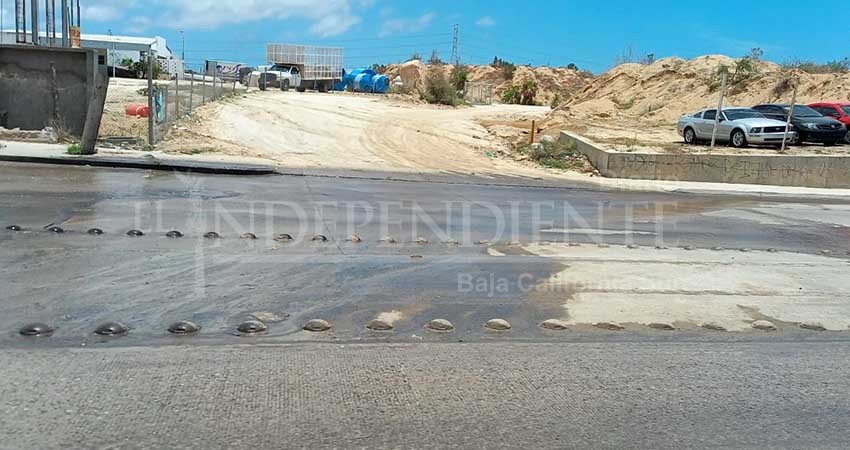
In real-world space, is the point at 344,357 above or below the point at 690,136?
below

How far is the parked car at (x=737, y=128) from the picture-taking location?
27.2m

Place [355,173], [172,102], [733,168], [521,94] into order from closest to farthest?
1. [355,173]
2. [172,102]
3. [733,168]
4. [521,94]

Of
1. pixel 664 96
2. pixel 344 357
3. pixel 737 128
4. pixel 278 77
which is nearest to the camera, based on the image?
pixel 344 357

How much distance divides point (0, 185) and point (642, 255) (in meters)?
10.4

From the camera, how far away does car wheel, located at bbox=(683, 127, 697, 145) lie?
96.2 feet

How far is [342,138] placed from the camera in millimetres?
28594

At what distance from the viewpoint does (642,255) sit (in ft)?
32.1

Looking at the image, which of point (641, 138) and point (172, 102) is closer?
point (172, 102)

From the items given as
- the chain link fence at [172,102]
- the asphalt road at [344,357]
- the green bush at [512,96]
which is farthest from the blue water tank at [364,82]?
the asphalt road at [344,357]

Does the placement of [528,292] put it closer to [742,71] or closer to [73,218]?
[73,218]

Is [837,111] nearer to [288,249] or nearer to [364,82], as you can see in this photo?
[288,249]

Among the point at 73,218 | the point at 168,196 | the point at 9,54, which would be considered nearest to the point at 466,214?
the point at 168,196

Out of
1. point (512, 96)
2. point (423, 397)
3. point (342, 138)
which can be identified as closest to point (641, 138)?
point (342, 138)

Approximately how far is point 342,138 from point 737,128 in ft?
48.1
